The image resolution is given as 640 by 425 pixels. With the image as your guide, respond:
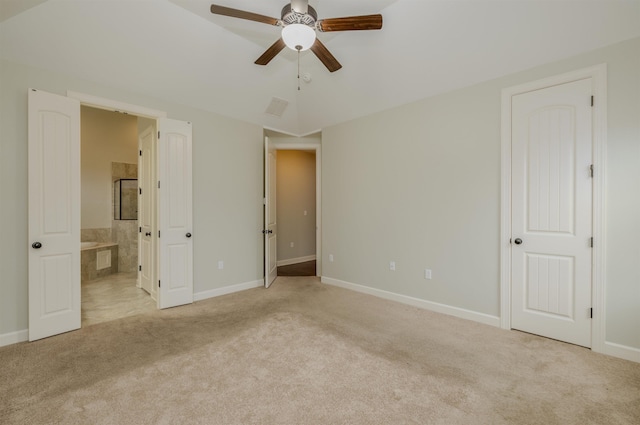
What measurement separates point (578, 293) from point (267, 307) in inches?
132

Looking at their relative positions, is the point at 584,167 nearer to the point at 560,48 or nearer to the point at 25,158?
the point at 560,48

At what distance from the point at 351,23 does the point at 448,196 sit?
2224 millimetres

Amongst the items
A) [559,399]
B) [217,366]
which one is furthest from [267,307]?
[559,399]

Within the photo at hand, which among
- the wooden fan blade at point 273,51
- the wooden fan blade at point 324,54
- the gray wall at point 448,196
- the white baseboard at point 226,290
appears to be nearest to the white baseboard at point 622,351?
the gray wall at point 448,196

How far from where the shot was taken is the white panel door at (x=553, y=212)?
264 centimetres

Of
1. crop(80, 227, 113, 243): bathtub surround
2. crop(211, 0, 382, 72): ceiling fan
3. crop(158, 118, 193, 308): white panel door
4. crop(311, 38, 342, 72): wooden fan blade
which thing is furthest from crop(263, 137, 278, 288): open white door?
crop(80, 227, 113, 243): bathtub surround

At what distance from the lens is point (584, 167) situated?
262 cm

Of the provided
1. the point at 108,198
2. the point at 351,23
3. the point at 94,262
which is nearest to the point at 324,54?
the point at 351,23

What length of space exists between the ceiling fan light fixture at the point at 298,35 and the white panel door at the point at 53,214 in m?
2.53

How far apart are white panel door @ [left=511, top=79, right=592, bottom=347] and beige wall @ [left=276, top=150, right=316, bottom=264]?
453cm

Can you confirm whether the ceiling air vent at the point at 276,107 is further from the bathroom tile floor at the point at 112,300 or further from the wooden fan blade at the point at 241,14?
the bathroom tile floor at the point at 112,300

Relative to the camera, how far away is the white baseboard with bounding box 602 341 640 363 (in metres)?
2.38

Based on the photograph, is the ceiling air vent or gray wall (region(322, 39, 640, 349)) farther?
the ceiling air vent

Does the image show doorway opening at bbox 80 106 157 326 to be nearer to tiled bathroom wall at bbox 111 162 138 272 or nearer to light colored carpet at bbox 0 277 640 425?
tiled bathroom wall at bbox 111 162 138 272
